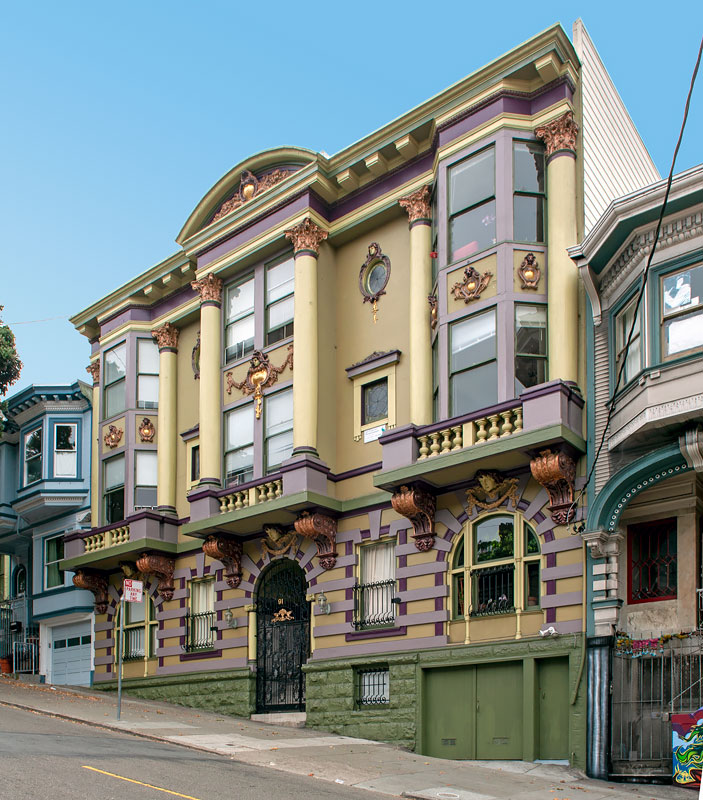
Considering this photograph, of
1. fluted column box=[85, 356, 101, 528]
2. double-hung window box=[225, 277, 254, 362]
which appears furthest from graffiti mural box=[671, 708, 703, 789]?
fluted column box=[85, 356, 101, 528]

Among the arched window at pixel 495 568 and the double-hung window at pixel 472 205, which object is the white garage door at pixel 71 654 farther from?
the double-hung window at pixel 472 205

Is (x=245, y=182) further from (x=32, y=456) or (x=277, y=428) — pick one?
(x=32, y=456)

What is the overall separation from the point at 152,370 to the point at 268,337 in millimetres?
6062

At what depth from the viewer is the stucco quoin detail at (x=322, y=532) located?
23.8 m

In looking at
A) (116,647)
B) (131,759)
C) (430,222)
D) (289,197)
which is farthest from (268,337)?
(131,759)

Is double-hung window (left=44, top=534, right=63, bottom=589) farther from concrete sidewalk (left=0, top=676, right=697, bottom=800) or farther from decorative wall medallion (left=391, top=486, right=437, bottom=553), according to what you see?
decorative wall medallion (left=391, top=486, right=437, bottom=553)

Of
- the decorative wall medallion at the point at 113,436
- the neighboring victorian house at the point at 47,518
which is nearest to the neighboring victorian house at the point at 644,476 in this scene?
the decorative wall medallion at the point at 113,436

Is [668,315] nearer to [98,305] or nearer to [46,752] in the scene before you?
[46,752]

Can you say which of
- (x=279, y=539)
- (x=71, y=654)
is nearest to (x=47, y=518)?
(x=71, y=654)

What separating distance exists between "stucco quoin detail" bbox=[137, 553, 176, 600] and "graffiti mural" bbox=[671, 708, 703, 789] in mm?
15673

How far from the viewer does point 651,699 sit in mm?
17688

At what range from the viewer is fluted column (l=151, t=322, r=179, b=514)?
29344mm

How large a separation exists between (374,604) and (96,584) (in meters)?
11.5

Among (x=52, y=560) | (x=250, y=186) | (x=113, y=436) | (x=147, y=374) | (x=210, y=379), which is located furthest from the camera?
(x=52, y=560)
